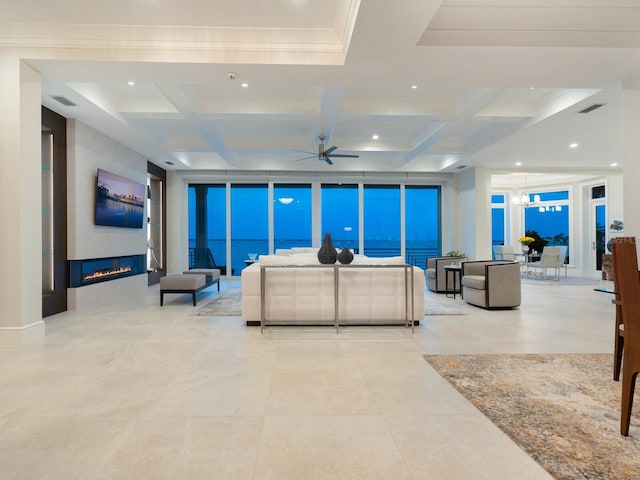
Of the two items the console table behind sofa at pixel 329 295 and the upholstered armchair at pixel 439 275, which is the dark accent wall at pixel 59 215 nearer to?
the console table behind sofa at pixel 329 295

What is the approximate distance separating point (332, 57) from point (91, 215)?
4.48 metres

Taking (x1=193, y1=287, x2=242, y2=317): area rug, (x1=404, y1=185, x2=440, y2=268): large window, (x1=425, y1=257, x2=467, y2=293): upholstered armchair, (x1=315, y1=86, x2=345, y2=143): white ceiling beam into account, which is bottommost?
(x1=193, y1=287, x2=242, y2=317): area rug

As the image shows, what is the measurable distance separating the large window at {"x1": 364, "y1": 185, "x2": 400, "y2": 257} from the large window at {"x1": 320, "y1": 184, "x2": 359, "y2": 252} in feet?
1.01

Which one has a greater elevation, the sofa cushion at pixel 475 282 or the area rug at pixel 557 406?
the sofa cushion at pixel 475 282

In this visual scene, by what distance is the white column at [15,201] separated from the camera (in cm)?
340

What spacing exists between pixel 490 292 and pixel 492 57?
3149 mm

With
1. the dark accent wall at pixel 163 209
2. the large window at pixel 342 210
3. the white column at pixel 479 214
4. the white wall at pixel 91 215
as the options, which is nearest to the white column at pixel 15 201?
the white wall at pixel 91 215

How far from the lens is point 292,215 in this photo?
9.88 meters

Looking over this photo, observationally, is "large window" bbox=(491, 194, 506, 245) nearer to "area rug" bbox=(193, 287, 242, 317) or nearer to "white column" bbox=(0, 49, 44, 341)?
"area rug" bbox=(193, 287, 242, 317)

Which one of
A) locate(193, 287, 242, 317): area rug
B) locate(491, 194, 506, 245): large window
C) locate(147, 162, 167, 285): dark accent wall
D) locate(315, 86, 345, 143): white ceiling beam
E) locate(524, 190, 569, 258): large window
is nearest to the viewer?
locate(315, 86, 345, 143): white ceiling beam

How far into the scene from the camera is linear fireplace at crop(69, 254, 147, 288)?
5254 millimetres

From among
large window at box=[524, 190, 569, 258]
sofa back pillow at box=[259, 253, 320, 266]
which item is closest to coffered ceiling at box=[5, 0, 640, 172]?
sofa back pillow at box=[259, 253, 320, 266]

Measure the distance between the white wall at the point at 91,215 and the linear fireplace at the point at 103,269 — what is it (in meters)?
0.08

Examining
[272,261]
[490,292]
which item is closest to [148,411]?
[272,261]
